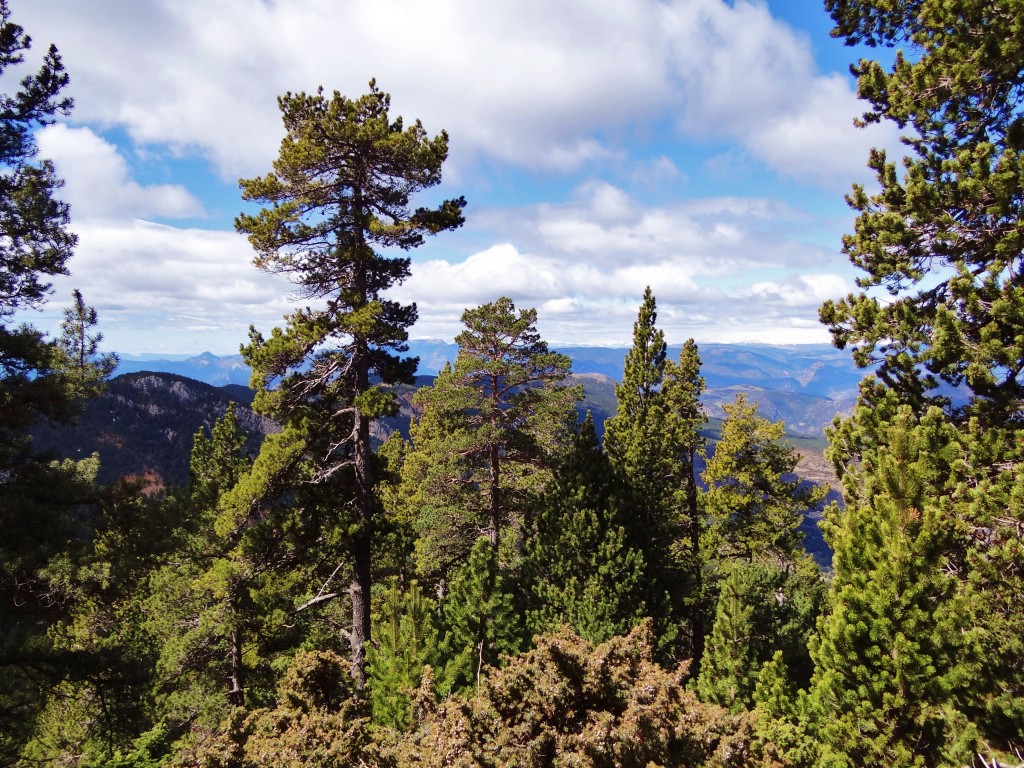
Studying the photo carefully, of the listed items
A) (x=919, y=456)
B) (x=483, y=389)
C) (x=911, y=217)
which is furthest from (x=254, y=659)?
(x=911, y=217)

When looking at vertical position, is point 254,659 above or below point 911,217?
below

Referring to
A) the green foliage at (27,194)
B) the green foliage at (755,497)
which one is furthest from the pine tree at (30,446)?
the green foliage at (755,497)

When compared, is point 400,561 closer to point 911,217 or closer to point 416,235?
point 416,235

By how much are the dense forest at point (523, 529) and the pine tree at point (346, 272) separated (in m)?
0.07

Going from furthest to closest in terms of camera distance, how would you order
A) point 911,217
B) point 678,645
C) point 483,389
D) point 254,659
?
point 678,645 < point 483,389 < point 254,659 < point 911,217

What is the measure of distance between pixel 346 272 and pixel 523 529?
8.67 m

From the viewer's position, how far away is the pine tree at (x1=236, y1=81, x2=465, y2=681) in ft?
37.2

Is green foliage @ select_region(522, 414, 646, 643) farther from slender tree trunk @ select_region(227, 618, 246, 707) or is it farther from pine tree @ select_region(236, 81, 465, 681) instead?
slender tree trunk @ select_region(227, 618, 246, 707)

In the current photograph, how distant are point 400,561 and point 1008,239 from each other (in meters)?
20.0

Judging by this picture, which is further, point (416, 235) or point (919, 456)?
point (416, 235)

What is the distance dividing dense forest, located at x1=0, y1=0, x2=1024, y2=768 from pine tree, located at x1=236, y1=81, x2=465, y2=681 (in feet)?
0.23

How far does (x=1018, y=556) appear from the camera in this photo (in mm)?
6008

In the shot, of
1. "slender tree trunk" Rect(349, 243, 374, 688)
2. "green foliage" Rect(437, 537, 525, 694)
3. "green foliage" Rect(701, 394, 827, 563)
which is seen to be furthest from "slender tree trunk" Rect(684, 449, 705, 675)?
"slender tree trunk" Rect(349, 243, 374, 688)

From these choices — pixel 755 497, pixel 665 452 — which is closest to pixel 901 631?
pixel 665 452
